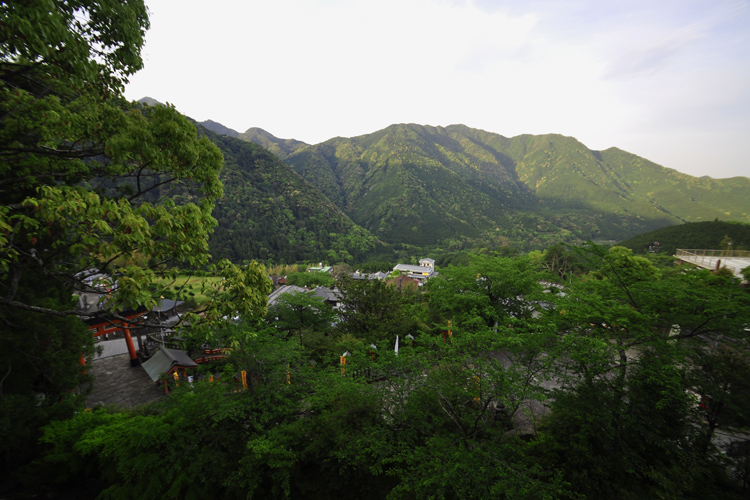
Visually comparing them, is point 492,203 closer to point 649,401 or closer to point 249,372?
point 649,401

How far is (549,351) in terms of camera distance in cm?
737

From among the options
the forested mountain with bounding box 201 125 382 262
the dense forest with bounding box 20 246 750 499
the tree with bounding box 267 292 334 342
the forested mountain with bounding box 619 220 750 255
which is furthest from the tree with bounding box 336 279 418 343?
the forested mountain with bounding box 201 125 382 262

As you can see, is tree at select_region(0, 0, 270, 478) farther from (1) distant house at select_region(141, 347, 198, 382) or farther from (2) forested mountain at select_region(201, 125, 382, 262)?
(2) forested mountain at select_region(201, 125, 382, 262)

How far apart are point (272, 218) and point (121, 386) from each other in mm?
78317

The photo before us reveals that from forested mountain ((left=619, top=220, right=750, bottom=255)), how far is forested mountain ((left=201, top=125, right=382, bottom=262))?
68929mm

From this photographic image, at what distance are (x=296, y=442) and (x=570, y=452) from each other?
723 centimetres

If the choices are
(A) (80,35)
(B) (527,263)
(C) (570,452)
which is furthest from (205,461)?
(B) (527,263)

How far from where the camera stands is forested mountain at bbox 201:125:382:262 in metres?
77.0

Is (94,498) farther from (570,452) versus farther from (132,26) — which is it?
(570,452)

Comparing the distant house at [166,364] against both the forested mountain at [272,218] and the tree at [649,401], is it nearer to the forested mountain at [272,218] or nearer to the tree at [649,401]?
the tree at [649,401]

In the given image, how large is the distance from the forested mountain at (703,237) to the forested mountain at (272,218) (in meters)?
68.9

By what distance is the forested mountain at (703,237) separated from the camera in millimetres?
36031

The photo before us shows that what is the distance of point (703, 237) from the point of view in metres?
41.2

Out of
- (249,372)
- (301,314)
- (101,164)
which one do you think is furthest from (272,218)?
(101,164)
